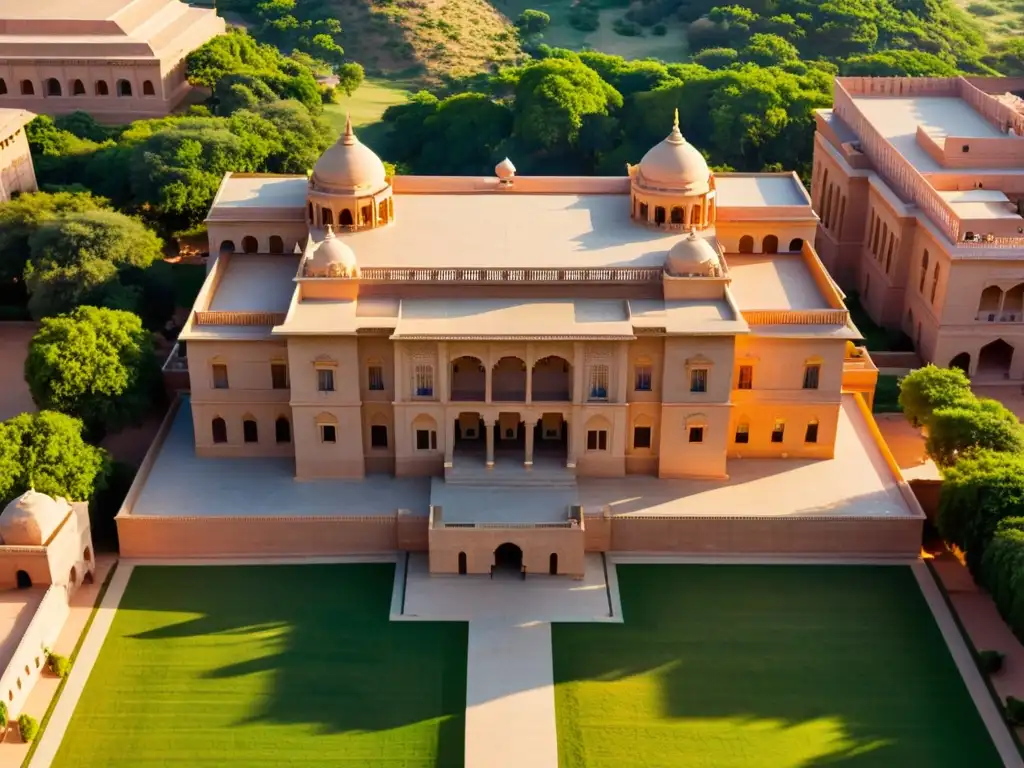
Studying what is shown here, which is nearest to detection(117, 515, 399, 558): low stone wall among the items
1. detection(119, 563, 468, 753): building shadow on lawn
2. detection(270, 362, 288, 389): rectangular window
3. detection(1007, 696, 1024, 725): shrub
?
detection(119, 563, 468, 753): building shadow on lawn

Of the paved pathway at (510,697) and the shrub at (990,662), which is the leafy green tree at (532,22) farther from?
the shrub at (990,662)

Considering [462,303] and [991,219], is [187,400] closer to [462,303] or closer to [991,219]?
[462,303]

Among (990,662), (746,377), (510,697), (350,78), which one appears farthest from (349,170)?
(350,78)

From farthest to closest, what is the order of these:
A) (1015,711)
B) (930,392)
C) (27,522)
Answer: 1. (930,392)
2. (27,522)
3. (1015,711)

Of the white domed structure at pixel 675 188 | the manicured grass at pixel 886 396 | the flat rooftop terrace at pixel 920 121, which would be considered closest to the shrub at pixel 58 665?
the white domed structure at pixel 675 188

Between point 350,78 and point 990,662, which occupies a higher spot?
point 350,78

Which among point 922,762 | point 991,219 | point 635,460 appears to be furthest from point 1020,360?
point 922,762

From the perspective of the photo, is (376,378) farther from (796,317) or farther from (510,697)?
(796,317)

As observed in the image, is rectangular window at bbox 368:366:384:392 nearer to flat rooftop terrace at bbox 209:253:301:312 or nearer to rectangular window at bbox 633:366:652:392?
flat rooftop terrace at bbox 209:253:301:312
